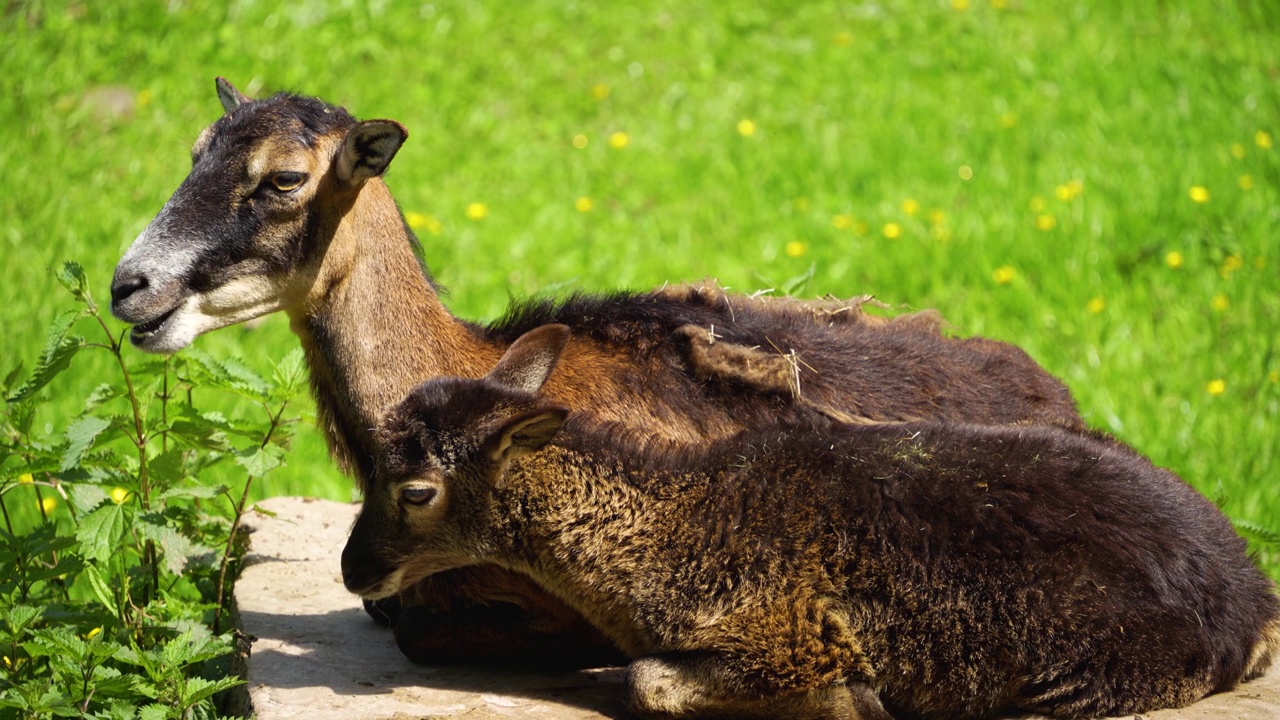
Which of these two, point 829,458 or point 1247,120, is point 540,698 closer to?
point 829,458

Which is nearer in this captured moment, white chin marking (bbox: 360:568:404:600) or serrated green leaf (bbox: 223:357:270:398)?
white chin marking (bbox: 360:568:404:600)

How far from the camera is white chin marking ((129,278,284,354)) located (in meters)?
5.28

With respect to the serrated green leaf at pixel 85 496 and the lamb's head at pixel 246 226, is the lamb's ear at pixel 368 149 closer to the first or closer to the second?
the lamb's head at pixel 246 226

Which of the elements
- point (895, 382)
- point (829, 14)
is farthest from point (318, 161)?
point (829, 14)

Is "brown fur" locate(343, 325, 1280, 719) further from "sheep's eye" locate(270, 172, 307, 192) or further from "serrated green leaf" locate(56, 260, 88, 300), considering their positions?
"serrated green leaf" locate(56, 260, 88, 300)

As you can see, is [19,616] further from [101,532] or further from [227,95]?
[227,95]

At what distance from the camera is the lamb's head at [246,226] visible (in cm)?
522

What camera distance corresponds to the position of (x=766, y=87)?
1274 centimetres

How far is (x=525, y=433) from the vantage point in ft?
15.8

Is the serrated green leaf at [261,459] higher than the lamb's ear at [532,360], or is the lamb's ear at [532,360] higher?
the lamb's ear at [532,360]

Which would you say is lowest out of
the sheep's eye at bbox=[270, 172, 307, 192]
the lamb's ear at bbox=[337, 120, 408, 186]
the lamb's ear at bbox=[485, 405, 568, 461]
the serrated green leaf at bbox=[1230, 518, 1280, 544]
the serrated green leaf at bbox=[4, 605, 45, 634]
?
the serrated green leaf at bbox=[4, 605, 45, 634]

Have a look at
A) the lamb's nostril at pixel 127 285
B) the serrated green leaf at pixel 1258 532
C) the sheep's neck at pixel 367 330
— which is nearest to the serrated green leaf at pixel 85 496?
the lamb's nostril at pixel 127 285

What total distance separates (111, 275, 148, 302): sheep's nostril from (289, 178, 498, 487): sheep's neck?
0.58 m

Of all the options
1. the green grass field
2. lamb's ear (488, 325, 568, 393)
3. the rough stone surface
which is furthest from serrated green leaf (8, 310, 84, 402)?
the green grass field
